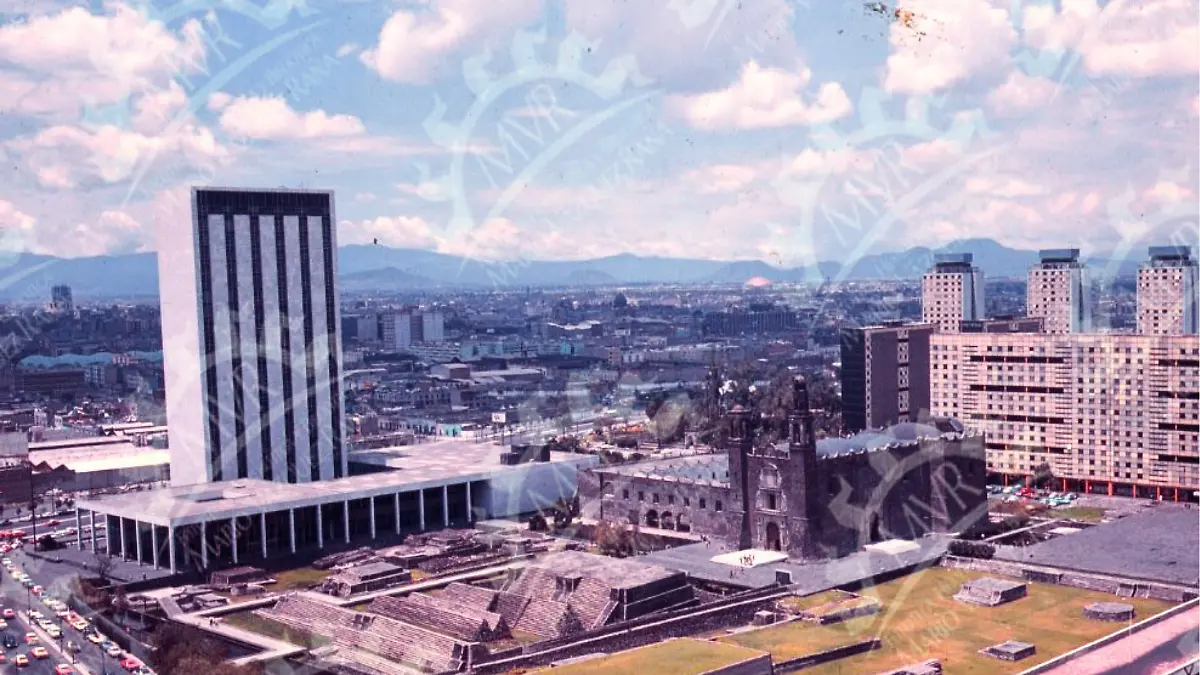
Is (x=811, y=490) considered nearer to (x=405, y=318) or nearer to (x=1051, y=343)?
(x=1051, y=343)

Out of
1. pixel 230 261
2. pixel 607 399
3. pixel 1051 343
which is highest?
pixel 230 261

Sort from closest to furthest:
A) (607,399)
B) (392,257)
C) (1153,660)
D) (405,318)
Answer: (1153,660), (607,399), (405,318), (392,257)

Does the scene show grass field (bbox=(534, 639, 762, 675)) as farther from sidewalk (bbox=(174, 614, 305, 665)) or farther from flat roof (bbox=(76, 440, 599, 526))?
flat roof (bbox=(76, 440, 599, 526))

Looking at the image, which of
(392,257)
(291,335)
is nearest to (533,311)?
(392,257)

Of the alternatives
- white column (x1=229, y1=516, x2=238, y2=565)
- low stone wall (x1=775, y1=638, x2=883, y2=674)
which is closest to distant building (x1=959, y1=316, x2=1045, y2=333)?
low stone wall (x1=775, y1=638, x2=883, y2=674)

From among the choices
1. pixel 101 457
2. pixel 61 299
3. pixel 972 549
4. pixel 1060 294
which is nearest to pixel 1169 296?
pixel 1060 294
